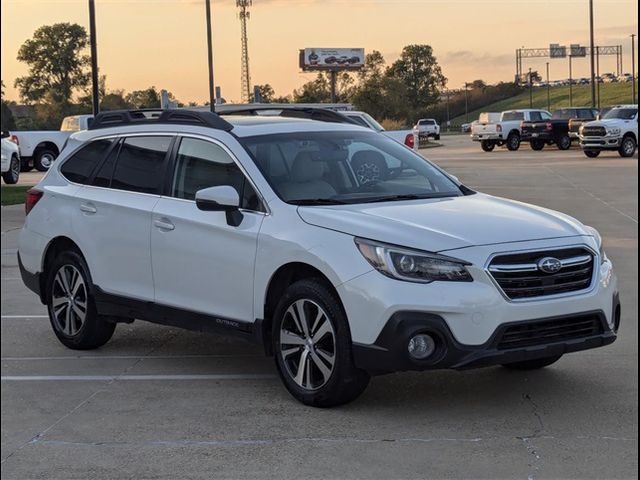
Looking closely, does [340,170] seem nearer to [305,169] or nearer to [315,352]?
[305,169]

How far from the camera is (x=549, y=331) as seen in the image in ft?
18.8

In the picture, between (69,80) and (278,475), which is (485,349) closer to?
(278,475)

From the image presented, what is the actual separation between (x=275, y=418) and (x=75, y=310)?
99.5 inches

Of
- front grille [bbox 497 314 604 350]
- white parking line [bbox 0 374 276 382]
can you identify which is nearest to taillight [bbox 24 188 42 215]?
white parking line [bbox 0 374 276 382]

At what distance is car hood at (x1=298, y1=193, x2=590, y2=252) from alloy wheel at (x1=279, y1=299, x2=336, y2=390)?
0.52m

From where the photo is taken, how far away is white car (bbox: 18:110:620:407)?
5586 millimetres

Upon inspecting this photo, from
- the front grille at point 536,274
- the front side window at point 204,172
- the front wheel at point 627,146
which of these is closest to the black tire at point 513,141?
the front wheel at point 627,146

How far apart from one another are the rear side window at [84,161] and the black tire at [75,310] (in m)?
0.63

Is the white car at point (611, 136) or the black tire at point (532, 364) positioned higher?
the white car at point (611, 136)

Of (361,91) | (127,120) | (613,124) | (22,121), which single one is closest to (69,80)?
(22,121)

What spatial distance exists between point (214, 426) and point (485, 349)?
1.53m

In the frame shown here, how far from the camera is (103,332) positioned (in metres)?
7.75

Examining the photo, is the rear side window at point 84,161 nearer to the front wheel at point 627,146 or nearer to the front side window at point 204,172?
the front side window at point 204,172

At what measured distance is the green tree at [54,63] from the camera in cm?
7371
